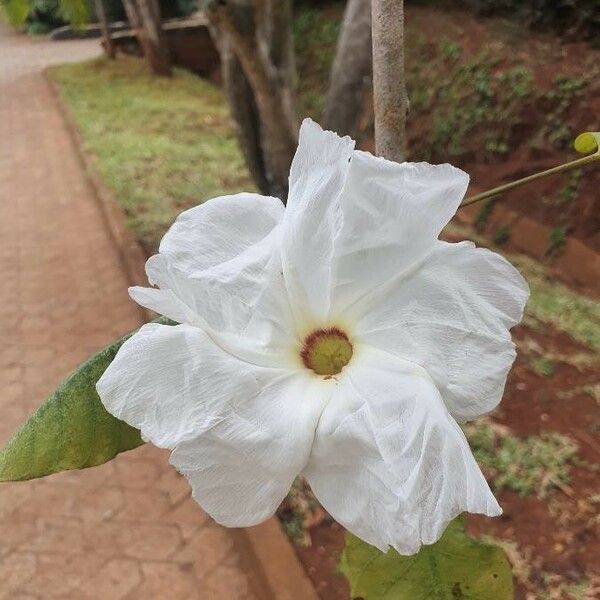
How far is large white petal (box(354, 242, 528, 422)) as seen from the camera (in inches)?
25.3

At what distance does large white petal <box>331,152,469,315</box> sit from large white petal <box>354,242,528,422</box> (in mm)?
19

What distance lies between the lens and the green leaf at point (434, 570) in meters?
0.87

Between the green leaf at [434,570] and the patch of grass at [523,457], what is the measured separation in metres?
1.76

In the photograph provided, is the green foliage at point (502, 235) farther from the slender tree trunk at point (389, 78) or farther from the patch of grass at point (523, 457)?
the slender tree trunk at point (389, 78)

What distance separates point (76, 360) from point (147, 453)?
2.87 ft

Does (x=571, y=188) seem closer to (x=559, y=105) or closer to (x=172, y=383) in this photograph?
(x=559, y=105)

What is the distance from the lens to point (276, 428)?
66 centimetres

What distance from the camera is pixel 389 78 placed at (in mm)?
839

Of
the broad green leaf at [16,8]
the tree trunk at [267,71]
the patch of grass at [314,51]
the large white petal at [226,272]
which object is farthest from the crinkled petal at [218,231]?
the patch of grass at [314,51]

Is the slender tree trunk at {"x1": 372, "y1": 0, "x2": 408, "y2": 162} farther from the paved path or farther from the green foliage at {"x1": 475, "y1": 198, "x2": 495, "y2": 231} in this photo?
the green foliage at {"x1": 475, "y1": 198, "x2": 495, "y2": 231}

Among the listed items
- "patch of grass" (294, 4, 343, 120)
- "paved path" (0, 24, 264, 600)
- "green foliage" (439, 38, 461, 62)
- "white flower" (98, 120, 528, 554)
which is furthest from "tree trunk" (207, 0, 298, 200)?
"patch of grass" (294, 4, 343, 120)

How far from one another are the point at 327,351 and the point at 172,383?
160 millimetres

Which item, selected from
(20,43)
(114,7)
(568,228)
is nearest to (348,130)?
(568,228)

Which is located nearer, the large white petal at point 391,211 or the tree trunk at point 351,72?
the large white petal at point 391,211
